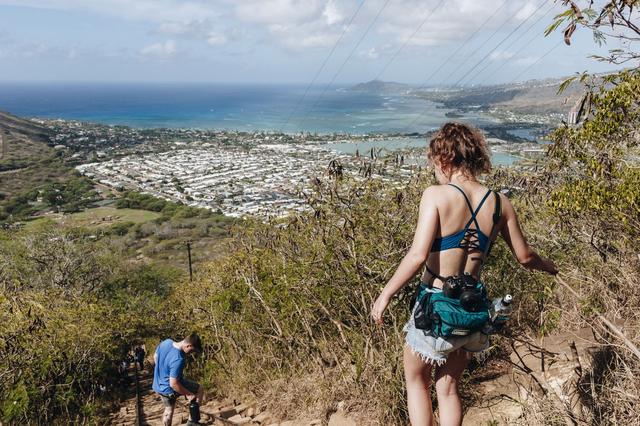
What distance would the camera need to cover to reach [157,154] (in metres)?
71.8

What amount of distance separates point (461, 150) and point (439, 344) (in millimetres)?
781

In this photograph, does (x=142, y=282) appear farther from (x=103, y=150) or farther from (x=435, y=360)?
(x=103, y=150)

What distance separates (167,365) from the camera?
405 cm

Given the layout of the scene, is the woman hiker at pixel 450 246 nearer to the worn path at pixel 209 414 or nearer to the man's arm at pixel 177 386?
the worn path at pixel 209 414

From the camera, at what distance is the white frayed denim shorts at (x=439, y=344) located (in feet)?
6.00

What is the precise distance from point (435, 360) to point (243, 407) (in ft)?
12.3

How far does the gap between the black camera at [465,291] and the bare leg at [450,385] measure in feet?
1.01

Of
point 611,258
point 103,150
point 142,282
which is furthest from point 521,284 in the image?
point 103,150

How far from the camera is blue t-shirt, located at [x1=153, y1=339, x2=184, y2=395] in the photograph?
399 centimetres

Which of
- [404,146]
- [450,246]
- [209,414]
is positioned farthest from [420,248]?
[404,146]

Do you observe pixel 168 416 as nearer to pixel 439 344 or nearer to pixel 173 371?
pixel 173 371

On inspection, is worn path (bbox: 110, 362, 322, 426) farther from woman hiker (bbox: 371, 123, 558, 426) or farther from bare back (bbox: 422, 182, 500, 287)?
bare back (bbox: 422, 182, 500, 287)

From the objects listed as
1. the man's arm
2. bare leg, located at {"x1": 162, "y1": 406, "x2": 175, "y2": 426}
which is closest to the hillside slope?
bare leg, located at {"x1": 162, "y1": 406, "x2": 175, "y2": 426}

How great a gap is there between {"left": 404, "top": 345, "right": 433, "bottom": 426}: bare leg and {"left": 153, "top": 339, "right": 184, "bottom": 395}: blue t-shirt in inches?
102
